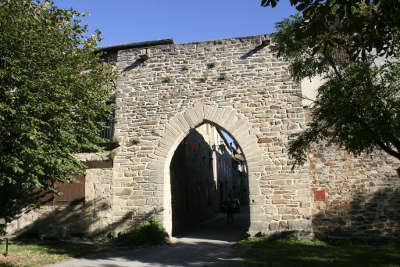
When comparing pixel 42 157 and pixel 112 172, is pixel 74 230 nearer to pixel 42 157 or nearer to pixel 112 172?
pixel 112 172

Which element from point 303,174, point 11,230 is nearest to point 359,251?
point 303,174

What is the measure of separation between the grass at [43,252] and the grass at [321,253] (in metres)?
3.73

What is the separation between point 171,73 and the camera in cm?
984

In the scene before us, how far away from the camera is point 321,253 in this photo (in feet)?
21.7

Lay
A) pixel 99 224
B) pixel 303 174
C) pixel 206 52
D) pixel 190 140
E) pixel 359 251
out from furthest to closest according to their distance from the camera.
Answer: pixel 190 140
pixel 206 52
pixel 99 224
pixel 303 174
pixel 359 251

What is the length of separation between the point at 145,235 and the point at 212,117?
3.73 m

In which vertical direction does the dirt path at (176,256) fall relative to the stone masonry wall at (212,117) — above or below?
below

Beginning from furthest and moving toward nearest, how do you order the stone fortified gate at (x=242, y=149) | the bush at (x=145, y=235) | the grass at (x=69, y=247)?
the bush at (x=145, y=235) → the stone fortified gate at (x=242, y=149) → the grass at (x=69, y=247)

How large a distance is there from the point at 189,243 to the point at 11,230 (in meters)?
5.32

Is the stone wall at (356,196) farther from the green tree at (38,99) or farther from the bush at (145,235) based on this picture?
the green tree at (38,99)

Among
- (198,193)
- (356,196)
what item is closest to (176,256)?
(356,196)

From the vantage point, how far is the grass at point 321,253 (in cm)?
578

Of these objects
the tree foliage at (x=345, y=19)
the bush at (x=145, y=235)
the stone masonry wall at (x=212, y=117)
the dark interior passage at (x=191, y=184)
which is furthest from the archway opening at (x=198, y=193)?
the tree foliage at (x=345, y=19)

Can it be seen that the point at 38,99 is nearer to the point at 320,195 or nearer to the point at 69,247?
the point at 69,247
